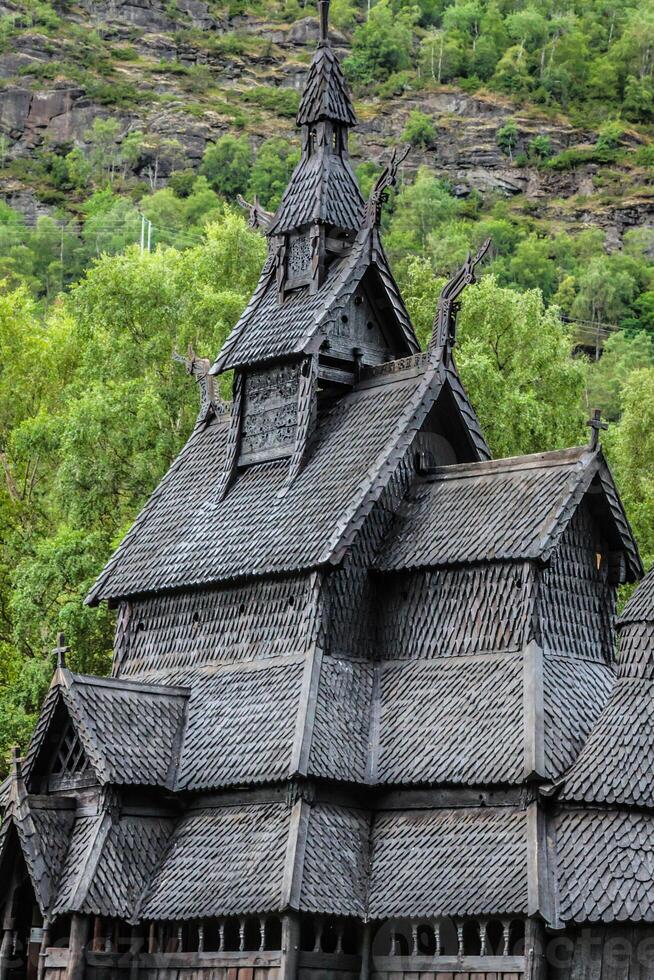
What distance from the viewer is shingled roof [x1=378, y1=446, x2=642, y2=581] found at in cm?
2884

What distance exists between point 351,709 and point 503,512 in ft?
13.2

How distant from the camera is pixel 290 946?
27297mm

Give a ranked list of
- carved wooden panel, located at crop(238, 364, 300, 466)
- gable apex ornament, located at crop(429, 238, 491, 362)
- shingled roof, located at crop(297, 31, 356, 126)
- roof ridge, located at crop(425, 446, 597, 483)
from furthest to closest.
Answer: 1. shingled roof, located at crop(297, 31, 356, 126)
2. carved wooden panel, located at crop(238, 364, 300, 466)
3. gable apex ornament, located at crop(429, 238, 491, 362)
4. roof ridge, located at crop(425, 446, 597, 483)

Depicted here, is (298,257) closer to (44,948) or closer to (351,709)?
(351,709)

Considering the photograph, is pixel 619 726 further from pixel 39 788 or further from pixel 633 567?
pixel 39 788

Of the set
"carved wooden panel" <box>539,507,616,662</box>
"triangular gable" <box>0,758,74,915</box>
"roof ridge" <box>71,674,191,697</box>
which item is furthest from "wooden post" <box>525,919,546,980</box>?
"roof ridge" <box>71,674,191,697</box>

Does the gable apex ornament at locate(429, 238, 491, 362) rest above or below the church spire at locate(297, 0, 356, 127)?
below

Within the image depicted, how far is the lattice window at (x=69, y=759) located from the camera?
1237 inches

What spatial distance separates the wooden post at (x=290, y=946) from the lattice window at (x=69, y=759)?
17.9 feet

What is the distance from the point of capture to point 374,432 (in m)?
32.1

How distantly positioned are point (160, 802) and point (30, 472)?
25.9 meters

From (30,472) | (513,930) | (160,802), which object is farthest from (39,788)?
(30,472)

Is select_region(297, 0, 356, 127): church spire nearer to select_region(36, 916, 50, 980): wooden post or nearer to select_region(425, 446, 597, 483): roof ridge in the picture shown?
select_region(425, 446, 597, 483): roof ridge

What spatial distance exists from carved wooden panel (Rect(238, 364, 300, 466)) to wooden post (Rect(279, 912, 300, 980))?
9.57 metres
